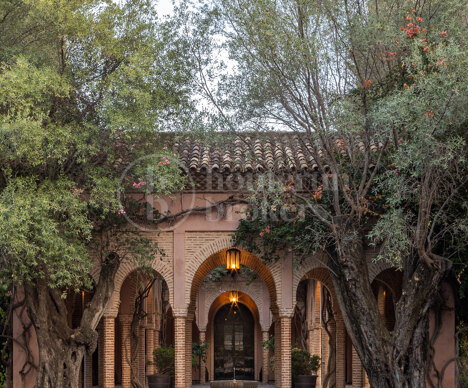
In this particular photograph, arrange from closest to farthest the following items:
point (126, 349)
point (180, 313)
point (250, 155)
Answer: point (250, 155)
point (180, 313)
point (126, 349)

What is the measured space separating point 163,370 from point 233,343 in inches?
398

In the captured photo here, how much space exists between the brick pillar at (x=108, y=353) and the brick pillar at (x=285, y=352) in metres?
3.57

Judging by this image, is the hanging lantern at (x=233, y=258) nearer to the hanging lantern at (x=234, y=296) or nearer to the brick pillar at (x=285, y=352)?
the brick pillar at (x=285, y=352)

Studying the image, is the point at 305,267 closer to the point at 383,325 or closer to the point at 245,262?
the point at 245,262

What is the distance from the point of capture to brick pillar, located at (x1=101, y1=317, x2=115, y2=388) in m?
14.4

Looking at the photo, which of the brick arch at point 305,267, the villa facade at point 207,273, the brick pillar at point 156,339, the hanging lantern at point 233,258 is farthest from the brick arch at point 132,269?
the brick pillar at point 156,339

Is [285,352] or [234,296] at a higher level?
[234,296]

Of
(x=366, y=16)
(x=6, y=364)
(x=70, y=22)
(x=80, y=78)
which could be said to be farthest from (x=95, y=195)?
(x=366, y=16)

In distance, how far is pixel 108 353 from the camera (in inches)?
572

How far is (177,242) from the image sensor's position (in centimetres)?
1430

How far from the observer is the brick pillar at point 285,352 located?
1428 cm

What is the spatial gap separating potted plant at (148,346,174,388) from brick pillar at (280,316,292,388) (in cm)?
407

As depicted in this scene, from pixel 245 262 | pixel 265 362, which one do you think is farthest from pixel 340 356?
pixel 265 362

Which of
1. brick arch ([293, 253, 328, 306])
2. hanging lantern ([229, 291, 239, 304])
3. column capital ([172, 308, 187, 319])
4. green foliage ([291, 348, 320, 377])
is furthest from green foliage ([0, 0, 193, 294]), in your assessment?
hanging lantern ([229, 291, 239, 304])
